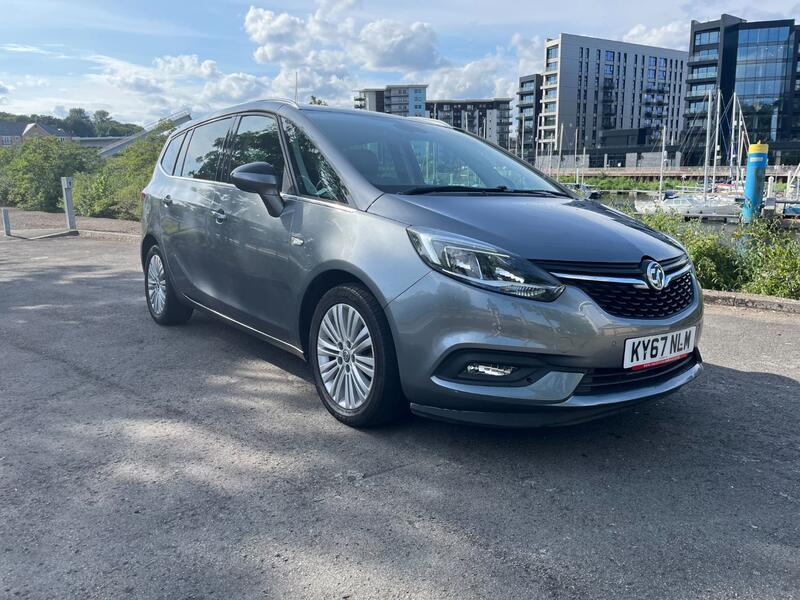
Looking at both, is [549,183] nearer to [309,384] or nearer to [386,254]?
[386,254]

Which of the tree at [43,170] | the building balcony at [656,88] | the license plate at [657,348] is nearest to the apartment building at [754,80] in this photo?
the building balcony at [656,88]

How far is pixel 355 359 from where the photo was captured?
11.5 feet

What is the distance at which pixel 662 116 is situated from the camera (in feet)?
388

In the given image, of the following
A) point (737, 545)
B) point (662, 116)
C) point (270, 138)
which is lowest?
point (737, 545)

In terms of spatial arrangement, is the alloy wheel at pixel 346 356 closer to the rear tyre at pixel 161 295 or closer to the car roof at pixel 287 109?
the car roof at pixel 287 109

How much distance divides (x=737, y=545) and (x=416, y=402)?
1462mm

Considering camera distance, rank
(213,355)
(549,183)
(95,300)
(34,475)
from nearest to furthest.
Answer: (34,475), (549,183), (213,355), (95,300)

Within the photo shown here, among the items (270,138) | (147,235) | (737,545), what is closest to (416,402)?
(737,545)

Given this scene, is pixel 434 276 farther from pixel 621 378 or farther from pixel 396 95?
pixel 396 95

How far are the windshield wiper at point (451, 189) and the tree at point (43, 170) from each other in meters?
22.4

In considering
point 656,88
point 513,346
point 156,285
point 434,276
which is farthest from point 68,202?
point 656,88

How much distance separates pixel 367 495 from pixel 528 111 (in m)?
121

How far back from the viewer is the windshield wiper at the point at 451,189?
3686 mm

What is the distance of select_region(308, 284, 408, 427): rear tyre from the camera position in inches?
131
